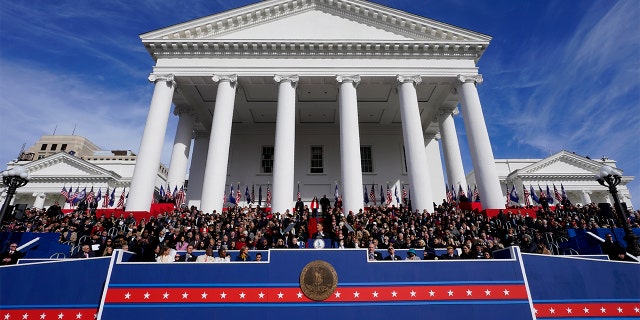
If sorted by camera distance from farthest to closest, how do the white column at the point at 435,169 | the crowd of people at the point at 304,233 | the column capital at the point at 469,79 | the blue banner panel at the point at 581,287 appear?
the white column at the point at 435,169
the column capital at the point at 469,79
the crowd of people at the point at 304,233
the blue banner panel at the point at 581,287

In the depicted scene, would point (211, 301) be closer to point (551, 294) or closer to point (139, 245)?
point (139, 245)

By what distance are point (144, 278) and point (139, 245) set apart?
8.23 feet

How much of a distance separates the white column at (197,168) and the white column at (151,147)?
637 centimetres

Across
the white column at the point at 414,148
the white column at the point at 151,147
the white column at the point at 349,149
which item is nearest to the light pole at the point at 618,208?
the white column at the point at 414,148

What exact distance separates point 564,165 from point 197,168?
41.9m

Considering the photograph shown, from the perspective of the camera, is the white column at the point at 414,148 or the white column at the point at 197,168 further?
the white column at the point at 197,168

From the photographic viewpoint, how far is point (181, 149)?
23438mm

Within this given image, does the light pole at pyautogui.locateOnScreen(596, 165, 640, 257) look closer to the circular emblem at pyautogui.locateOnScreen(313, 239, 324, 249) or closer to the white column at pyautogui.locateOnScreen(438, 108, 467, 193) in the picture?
the circular emblem at pyautogui.locateOnScreen(313, 239, 324, 249)

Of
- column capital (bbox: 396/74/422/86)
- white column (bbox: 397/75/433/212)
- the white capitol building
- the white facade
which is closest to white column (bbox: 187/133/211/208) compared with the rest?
the white capitol building

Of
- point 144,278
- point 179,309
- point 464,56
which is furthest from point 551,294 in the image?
point 464,56

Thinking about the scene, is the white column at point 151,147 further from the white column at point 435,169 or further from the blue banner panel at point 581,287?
the white column at point 435,169

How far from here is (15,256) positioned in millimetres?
8617

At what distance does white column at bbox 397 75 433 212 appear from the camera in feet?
59.6

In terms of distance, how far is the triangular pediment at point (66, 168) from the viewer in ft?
124
